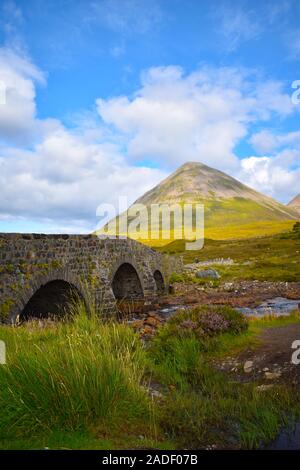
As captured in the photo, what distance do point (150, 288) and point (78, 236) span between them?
1053 centimetres

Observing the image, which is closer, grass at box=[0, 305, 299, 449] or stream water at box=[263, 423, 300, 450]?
grass at box=[0, 305, 299, 449]

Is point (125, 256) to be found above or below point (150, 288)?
above

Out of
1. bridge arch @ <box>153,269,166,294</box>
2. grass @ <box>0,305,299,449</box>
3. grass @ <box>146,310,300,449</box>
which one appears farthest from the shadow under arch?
bridge arch @ <box>153,269,166,294</box>

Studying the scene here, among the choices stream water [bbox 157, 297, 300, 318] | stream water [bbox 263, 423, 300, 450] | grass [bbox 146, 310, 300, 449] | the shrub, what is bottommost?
stream water [bbox 263, 423, 300, 450]

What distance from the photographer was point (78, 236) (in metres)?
18.2

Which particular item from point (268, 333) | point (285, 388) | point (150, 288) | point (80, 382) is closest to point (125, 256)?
point (150, 288)

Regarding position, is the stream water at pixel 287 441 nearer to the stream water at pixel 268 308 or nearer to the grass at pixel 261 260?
the stream water at pixel 268 308

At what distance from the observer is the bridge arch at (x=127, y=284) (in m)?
26.6

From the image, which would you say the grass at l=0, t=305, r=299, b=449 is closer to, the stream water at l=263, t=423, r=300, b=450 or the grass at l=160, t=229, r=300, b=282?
the stream water at l=263, t=423, r=300, b=450

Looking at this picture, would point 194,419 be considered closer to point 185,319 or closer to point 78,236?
point 185,319

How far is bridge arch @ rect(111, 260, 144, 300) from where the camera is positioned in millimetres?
26594

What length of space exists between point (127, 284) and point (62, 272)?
10.9 m

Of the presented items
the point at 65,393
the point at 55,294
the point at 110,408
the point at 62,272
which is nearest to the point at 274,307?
the point at 55,294

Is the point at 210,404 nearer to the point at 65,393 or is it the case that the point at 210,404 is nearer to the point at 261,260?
the point at 65,393
